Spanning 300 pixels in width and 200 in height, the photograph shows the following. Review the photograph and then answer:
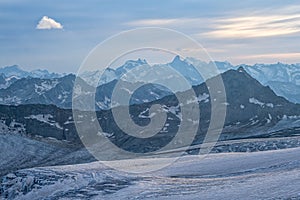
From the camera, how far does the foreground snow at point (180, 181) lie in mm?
31856

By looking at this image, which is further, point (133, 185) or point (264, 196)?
point (133, 185)

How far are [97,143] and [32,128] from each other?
30.9m

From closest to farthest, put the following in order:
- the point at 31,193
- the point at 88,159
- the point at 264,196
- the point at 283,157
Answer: the point at 264,196 → the point at 31,193 → the point at 283,157 → the point at 88,159

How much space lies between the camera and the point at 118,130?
18950 centimetres

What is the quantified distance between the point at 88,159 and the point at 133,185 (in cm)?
8384

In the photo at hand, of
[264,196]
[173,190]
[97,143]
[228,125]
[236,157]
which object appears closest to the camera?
[264,196]

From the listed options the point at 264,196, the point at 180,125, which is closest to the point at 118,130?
the point at 180,125

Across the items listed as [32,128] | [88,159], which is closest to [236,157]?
[88,159]

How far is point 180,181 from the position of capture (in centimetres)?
4112

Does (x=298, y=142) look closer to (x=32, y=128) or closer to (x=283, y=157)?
(x=283, y=157)

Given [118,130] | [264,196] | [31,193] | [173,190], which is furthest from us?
[118,130]

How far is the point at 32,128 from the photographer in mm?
178625

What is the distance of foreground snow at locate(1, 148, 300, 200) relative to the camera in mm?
31856

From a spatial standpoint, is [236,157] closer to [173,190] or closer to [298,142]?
[173,190]
